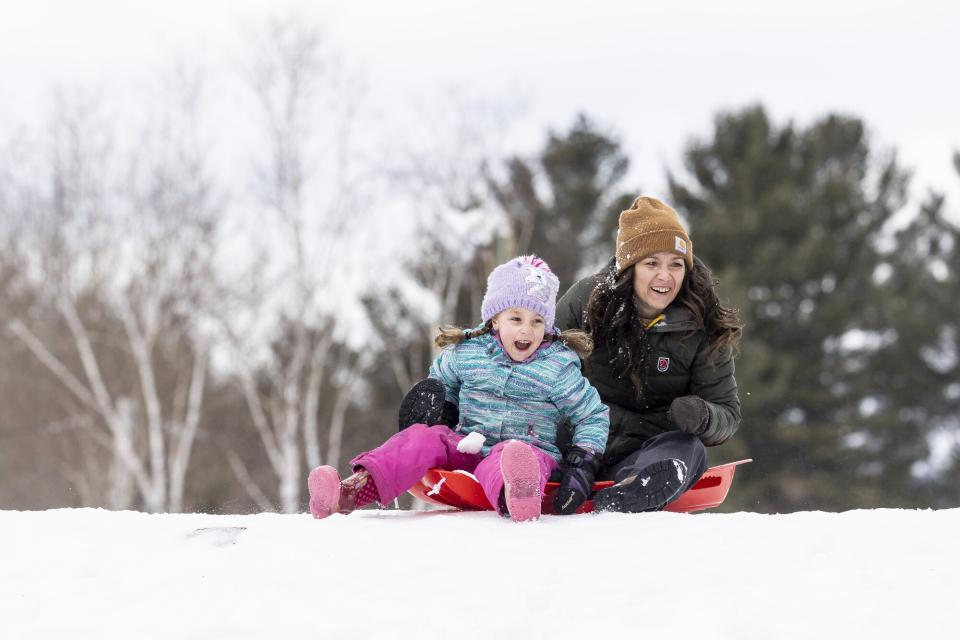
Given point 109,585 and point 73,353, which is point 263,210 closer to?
point 73,353

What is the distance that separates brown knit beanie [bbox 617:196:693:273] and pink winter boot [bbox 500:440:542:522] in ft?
3.40

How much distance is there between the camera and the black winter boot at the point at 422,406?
3.15 meters

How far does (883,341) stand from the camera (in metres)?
16.1

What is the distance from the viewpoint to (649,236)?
340cm

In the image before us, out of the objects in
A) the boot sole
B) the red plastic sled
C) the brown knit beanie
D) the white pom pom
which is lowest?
the red plastic sled

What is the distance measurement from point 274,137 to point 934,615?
11.0 metres

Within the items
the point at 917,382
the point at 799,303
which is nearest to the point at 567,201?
the point at 799,303

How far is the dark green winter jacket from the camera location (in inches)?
132

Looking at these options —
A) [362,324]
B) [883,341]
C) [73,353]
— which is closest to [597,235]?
[362,324]

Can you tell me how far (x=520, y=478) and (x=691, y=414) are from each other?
0.68 m

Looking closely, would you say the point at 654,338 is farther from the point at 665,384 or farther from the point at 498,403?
the point at 498,403

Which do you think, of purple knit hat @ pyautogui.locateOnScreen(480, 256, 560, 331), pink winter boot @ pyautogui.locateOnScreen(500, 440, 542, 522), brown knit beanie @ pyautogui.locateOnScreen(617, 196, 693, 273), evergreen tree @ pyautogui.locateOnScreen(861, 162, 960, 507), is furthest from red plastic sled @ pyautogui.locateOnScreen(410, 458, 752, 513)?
evergreen tree @ pyautogui.locateOnScreen(861, 162, 960, 507)

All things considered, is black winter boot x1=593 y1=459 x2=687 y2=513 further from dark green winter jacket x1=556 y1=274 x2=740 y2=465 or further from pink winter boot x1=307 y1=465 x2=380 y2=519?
pink winter boot x1=307 y1=465 x2=380 y2=519

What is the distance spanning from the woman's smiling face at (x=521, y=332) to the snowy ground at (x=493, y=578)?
60 centimetres
